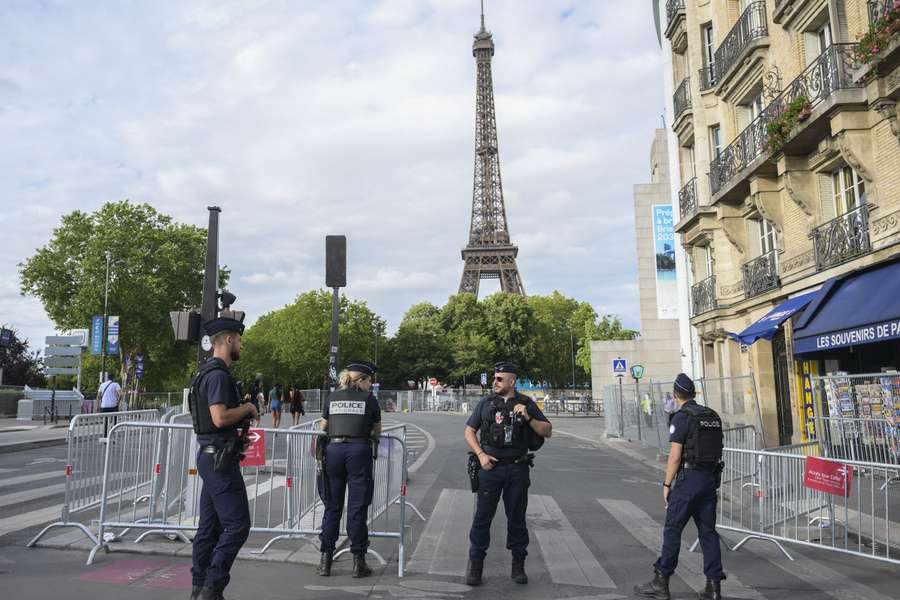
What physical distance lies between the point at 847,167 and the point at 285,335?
178 feet

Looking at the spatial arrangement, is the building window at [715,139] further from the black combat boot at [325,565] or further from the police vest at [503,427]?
the black combat boot at [325,565]

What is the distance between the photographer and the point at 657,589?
5.20 metres

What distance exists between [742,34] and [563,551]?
1572cm

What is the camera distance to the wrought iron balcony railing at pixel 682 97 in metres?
21.8

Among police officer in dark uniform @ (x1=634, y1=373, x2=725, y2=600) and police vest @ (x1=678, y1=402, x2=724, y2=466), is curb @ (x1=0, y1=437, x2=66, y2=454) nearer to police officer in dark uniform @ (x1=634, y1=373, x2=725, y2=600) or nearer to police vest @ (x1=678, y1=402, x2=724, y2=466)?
police officer in dark uniform @ (x1=634, y1=373, x2=725, y2=600)

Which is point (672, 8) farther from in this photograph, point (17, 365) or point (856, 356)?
point (17, 365)

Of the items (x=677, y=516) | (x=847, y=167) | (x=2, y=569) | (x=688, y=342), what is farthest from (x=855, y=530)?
(x=688, y=342)

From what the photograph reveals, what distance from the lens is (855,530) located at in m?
6.78

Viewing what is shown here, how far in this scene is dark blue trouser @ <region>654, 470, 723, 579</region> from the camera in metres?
5.23

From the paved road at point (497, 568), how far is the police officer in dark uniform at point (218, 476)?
0.66 meters

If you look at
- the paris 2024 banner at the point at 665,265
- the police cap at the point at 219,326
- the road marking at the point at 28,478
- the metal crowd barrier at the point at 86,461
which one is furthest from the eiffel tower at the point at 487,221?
the police cap at the point at 219,326

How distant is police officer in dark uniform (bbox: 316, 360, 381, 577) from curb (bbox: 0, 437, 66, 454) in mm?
14729

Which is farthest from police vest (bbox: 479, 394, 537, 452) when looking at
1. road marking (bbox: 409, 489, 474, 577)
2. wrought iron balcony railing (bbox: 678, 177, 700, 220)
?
wrought iron balcony railing (bbox: 678, 177, 700, 220)

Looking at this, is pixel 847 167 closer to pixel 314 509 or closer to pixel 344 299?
pixel 314 509
